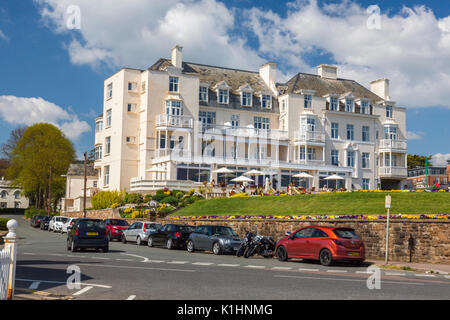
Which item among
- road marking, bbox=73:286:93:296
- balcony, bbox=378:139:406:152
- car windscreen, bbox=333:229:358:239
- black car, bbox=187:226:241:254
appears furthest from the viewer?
balcony, bbox=378:139:406:152

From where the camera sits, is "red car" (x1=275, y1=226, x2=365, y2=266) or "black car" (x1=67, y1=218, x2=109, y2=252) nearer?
"red car" (x1=275, y1=226, x2=365, y2=266)

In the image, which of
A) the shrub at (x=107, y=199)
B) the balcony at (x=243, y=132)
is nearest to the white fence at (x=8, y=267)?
the shrub at (x=107, y=199)

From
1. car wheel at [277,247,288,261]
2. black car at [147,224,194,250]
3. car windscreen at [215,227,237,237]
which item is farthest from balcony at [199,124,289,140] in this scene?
car wheel at [277,247,288,261]

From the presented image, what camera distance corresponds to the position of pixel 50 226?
48000 millimetres

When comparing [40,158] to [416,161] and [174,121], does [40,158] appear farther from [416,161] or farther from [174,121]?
[416,161]

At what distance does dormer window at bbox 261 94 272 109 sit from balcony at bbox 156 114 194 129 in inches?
409

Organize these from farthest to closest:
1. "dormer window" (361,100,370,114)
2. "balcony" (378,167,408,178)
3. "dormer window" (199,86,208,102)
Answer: "dormer window" (361,100,370,114), "balcony" (378,167,408,178), "dormer window" (199,86,208,102)

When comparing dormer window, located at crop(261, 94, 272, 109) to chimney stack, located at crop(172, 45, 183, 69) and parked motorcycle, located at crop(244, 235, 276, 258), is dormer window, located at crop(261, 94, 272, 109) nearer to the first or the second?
chimney stack, located at crop(172, 45, 183, 69)

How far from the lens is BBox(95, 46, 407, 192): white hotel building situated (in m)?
54.4

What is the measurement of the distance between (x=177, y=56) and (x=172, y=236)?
115ft

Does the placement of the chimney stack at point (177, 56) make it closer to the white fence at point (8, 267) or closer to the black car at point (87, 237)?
the black car at point (87, 237)

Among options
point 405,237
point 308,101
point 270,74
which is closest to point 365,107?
point 308,101
